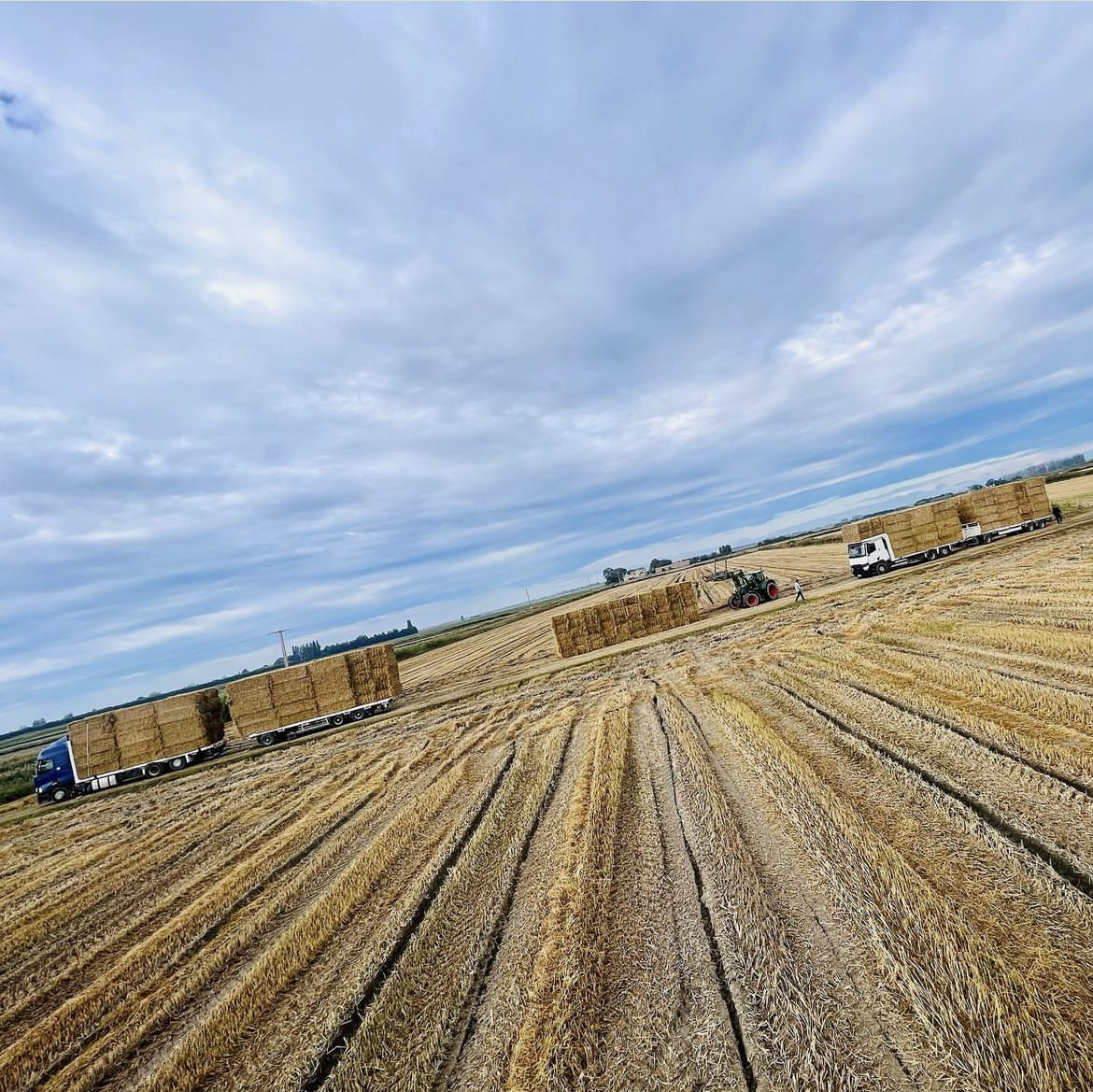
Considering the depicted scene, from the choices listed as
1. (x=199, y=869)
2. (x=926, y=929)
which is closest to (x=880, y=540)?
(x=926, y=929)

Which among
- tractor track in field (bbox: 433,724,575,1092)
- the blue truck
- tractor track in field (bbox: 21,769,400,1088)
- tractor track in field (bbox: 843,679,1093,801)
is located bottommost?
tractor track in field (bbox: 843,679,1093,801)

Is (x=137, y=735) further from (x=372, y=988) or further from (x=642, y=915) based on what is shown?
(x=642, y=915)

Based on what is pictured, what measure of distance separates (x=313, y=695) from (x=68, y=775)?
10.5m

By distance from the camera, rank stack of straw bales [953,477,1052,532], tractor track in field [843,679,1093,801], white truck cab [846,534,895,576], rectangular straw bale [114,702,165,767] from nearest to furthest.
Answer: tractor track in field [843,679,1093,801], rectangular straw bale [114,702,165,767], white truck cab [846,534,895,576], stack of straw bales [953,477,1052,532]

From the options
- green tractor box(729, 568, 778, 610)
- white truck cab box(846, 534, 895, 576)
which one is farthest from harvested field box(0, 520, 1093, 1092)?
white truck cab box(846, 534, 895, 576)

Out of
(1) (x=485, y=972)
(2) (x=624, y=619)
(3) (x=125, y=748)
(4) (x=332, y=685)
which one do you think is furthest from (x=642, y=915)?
(2) (x=624, y=619)

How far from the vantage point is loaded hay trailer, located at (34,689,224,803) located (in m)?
24.5

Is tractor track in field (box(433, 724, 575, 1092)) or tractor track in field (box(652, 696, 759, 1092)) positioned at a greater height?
tractor track in field (box(433, 724, 575, 1092))

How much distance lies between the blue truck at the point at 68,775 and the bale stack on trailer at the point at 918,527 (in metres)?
40.3

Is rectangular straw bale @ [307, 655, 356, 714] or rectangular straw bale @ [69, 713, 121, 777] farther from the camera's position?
rectangular straw bale @ [307, 655, 356, 714]

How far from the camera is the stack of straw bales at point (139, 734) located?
2467 centimetres

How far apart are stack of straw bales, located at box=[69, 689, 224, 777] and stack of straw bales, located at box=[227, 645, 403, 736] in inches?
73.1

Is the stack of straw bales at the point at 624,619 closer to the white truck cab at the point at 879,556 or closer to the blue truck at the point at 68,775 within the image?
the white truck cab at the point at 879,556

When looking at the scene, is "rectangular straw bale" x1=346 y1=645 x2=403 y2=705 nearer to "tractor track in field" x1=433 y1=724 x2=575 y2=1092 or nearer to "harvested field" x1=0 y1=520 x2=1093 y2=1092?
"harvested field" x1=0 y1=520 x2=1093 y2=1092
